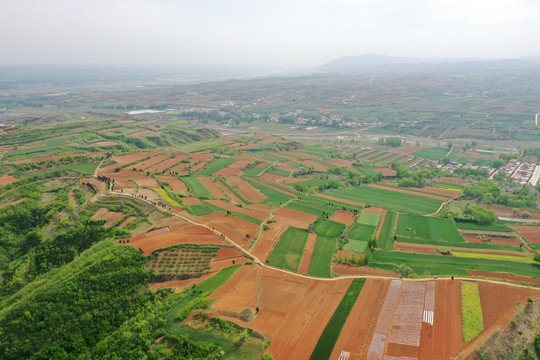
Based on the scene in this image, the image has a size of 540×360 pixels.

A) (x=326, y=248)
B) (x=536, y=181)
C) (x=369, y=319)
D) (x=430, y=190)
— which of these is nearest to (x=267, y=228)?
(x=326, y=248)

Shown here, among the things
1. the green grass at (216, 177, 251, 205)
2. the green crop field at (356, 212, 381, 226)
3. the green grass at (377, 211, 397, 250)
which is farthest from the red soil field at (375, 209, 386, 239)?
the green grass at (216, 177, 251, 205)

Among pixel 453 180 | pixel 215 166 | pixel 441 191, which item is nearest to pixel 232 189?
pixel 215 166

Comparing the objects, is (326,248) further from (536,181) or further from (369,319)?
(536,181)

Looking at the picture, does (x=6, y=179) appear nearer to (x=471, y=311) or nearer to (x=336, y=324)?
(x=336, y=324)

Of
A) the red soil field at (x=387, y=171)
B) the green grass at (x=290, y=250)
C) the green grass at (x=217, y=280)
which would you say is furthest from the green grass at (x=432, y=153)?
the green grass at (x=217, y=280)

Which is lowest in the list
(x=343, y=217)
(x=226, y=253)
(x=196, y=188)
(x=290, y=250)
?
(x=290, y=250)
